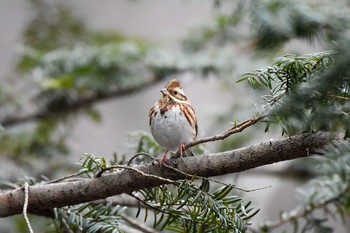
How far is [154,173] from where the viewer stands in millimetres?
1767

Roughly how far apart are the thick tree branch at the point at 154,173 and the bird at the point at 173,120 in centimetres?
54

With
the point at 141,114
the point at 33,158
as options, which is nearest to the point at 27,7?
the point at 33,158

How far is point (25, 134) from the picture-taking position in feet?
10.9

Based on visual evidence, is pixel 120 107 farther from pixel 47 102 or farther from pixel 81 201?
pixel 81 201

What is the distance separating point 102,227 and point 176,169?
35cm

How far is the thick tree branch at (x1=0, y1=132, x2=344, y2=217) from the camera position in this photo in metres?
1.53

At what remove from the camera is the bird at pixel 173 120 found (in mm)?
2346

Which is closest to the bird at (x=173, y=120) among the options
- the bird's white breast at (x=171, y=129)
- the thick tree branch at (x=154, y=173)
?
the bird's white breast at (x=171, y=129)

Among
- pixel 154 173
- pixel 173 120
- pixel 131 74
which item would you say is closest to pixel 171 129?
pixel 173 120

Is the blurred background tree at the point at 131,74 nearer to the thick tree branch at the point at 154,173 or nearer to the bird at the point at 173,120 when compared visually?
the bird at the point at 173,120

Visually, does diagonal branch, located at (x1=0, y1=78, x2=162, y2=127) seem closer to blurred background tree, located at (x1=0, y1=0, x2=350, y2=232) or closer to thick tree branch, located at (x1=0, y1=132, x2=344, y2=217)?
blurred background tree, located at (x1=0, y1=0, x2=350, y2=232)

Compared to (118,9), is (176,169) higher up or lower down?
lower down

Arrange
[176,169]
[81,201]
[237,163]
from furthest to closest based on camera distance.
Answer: [81,201] < [176,169] < [237,163]

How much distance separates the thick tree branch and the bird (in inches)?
21.1
